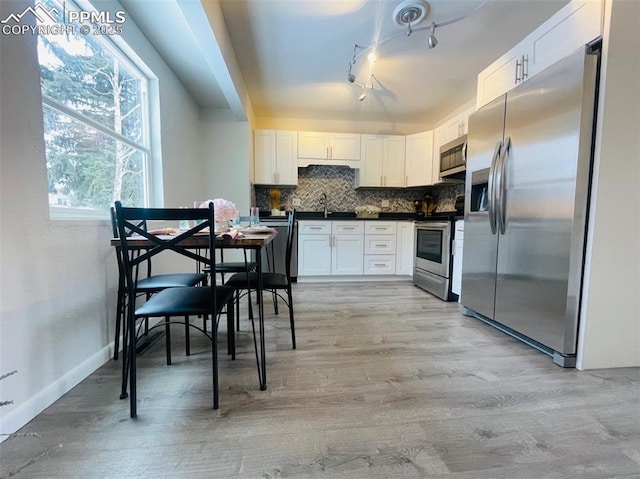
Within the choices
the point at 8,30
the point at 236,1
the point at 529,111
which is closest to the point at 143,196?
the point at 8,30

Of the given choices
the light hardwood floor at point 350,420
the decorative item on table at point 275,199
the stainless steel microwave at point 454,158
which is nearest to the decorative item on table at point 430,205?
the stainless steel microwave at point 454,158

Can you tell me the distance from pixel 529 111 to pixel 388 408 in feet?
6.78

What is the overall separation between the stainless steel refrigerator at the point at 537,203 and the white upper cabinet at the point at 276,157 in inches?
97.4

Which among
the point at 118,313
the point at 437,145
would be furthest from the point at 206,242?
the point at 437,145

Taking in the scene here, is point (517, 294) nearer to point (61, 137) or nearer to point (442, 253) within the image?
point (442, 253)

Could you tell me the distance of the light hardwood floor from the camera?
3.29 ft

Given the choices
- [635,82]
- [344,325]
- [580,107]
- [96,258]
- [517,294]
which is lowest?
[344,325]

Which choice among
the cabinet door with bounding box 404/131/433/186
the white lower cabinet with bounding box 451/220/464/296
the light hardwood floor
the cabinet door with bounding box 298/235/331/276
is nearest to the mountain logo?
the light hardwood floor

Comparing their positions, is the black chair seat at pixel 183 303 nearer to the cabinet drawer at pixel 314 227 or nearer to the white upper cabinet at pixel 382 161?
the cabinet drawer at pixel 314 227

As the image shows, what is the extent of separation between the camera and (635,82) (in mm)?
1572

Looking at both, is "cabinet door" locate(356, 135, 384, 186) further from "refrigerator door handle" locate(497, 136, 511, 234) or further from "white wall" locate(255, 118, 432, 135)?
"refrigerator door handle" locate(497, 136, 511, 234)

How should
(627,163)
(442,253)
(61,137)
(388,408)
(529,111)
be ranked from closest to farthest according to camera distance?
(388,408), (61,137), (627,163), (529,111), (442,253)

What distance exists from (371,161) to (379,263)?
157cm

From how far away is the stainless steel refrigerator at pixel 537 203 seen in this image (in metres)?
1.63
